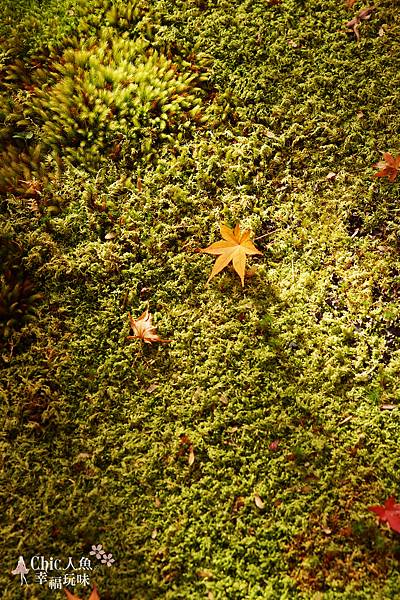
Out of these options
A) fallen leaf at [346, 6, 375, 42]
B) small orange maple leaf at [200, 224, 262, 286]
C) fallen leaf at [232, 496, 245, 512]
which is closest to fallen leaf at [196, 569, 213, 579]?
fallen leaf at [232, 496, 245, 512]

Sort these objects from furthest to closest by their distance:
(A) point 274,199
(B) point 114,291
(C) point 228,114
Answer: (C) point 228,114 → (A) point 274,199 → (B) point 114,291

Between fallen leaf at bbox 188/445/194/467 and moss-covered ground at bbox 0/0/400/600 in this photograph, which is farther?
fallen leaf at bbox 188/445/194/467

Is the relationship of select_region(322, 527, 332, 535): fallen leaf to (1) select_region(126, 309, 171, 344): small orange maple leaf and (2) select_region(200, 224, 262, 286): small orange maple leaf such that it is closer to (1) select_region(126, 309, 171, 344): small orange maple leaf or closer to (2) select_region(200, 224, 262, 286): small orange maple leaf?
(1) select_region(126, 309, 171, 344): small orange maple leaf

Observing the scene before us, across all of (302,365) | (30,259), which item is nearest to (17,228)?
(30,259)

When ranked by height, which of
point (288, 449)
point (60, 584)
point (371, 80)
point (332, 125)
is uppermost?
point (371, 80)

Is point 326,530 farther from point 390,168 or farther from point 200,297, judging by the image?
point 390,168

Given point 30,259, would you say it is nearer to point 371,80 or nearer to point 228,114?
point 228,114

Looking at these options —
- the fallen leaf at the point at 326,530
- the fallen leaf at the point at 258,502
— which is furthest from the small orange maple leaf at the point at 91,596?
the fallen leaf at the point at 326,530
